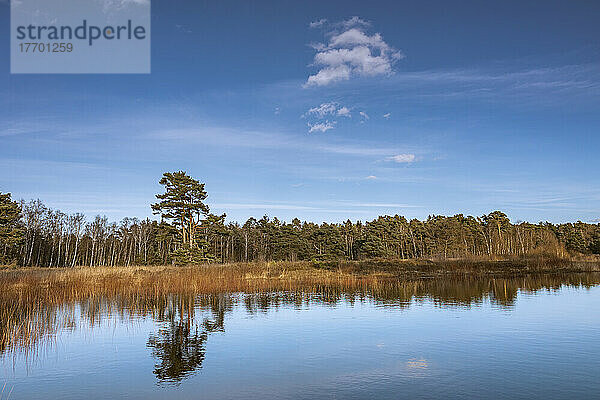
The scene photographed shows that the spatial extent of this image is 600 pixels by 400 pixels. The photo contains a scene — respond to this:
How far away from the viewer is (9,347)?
13.6 metres

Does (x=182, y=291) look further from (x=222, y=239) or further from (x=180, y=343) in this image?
(x=222, y=239)

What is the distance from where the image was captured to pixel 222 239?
87.1 metres

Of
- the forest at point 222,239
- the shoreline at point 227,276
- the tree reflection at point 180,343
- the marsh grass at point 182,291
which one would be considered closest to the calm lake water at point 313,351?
the tree reflection at point 180,343

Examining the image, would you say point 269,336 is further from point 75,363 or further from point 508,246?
point 508,246

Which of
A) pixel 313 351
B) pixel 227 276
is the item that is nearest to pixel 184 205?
pixel 227 276

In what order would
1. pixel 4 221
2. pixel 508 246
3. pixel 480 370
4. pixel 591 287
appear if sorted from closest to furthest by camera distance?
pixel 480 370 → pixel 591 287 → pixel 4 221 → pixel 508 246

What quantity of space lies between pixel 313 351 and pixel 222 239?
7559 centimetres

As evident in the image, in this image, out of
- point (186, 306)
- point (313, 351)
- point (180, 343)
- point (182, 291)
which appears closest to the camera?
point (313, 351)

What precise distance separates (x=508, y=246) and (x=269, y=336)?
86958 millimetres

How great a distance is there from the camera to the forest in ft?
158

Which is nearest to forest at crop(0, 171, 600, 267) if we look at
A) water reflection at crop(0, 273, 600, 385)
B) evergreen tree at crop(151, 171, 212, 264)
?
evergreen tree at crop(151, 171, 212, 264)

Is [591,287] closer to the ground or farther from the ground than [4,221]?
closer to the ground

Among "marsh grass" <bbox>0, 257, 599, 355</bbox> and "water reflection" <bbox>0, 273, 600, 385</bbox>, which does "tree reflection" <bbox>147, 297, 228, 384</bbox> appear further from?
"marsh grass" <bbox>0, 257, 599, 355</bbox>

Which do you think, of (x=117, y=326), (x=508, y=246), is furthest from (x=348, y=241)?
(x=117, y=326)
